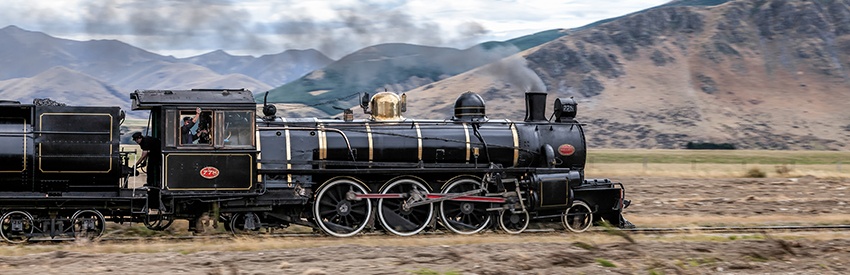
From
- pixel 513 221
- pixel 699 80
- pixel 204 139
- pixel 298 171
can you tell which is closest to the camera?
pixel 204 139

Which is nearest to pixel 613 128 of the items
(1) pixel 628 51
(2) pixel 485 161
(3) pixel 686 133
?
(3) pixel 686 133

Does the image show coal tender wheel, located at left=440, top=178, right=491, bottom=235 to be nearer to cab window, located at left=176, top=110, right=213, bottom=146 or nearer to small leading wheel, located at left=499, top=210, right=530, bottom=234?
small leading wheel, located at left=499, top=210, right=530, bottom=234

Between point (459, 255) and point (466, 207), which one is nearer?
point (459, 255)

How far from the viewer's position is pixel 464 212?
1611 cm

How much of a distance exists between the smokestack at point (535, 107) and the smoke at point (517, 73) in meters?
1.35

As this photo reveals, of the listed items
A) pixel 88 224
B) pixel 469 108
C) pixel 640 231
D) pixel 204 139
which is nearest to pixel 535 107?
pixel 469 108

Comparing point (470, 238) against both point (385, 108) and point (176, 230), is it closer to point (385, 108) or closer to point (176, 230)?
point (385, 108)

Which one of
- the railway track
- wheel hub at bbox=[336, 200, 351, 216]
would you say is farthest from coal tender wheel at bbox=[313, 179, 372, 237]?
the railway track

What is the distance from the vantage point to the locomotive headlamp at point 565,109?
1698cm

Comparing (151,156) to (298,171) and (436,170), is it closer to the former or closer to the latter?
(298,171)

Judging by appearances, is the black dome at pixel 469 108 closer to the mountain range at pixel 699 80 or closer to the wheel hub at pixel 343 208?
the wheel hub at pixel 343 208

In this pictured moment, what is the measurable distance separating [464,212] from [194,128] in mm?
5193

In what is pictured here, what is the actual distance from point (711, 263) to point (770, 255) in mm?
1263

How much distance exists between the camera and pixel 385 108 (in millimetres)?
16406
